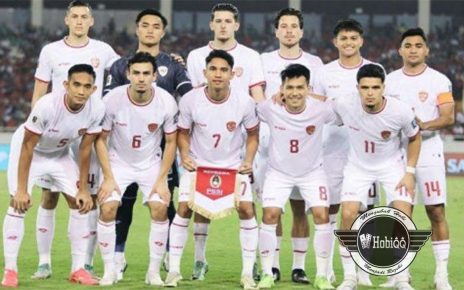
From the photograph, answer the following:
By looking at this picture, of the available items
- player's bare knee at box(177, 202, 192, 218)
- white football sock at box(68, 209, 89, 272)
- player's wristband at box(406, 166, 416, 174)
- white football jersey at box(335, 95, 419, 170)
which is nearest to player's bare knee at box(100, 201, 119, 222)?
white football sock at box(68, 209, 89, 272)

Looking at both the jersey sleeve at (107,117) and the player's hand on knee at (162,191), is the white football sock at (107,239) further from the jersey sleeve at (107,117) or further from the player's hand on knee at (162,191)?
the jersey sleeve at (107,117)

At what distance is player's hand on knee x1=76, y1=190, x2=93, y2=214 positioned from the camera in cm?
882

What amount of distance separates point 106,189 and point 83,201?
0.76ft

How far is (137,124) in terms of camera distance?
8891 mm

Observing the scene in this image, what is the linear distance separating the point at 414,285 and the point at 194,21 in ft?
96.4

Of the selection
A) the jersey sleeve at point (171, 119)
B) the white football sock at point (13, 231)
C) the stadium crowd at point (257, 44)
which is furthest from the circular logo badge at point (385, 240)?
the stadium crowd at point (257, 44)

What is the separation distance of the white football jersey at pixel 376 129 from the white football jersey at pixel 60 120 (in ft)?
6.02

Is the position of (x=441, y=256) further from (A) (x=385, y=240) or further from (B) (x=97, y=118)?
(B) (x=97, y=118)

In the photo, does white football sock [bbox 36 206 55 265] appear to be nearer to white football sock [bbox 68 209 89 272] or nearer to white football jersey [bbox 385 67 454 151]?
white football sock [bbox 68 209 89 272]

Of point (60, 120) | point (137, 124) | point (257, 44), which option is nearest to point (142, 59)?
point (137, 124)

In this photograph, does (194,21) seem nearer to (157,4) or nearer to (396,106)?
(157,4)

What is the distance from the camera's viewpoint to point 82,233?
8961mm

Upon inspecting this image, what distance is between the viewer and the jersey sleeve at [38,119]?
8578 millimetres

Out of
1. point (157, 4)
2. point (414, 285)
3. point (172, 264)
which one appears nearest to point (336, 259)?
point (414, 285)
